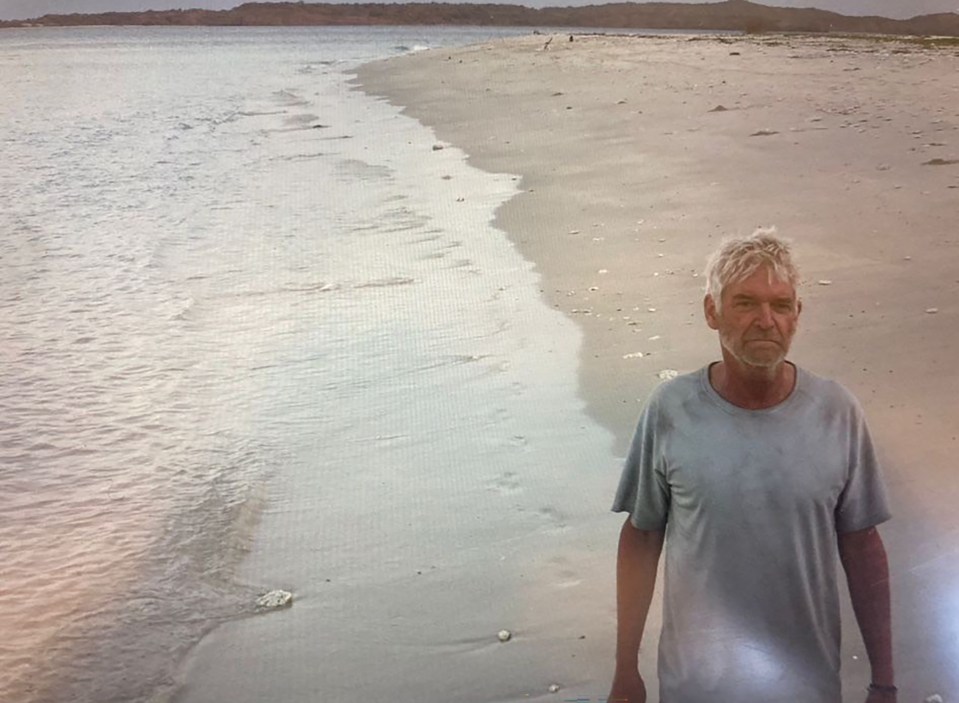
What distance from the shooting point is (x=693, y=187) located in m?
10.9

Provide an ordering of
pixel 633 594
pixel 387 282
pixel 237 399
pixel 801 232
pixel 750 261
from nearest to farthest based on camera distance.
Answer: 1. pixel 750 261
2. pixel 633 594
3. pixel 237 399
4. pixel 801 232
5. pixel 387 282

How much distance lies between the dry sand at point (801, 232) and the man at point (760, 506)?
97 centimetres

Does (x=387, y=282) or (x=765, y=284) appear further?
(x=387, y=282)

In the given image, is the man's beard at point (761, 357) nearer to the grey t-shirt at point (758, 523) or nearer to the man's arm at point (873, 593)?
the grey t-shirt at point (758, 523)

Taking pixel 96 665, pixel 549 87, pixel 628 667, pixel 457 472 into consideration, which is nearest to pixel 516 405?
pixel 457 472

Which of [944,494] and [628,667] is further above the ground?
[628,667]

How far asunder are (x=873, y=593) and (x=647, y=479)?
0.57m

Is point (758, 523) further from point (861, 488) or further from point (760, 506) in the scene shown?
point (861, 488)

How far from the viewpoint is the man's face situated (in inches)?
97.1

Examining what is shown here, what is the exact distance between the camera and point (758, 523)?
2434mm

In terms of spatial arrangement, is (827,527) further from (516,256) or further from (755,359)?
(516,256)

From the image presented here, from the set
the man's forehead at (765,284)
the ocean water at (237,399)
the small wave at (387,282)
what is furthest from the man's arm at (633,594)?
the small wave at (387,282)

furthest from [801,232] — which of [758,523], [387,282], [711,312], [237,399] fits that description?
[758,523]

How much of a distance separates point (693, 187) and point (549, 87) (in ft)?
43.4
